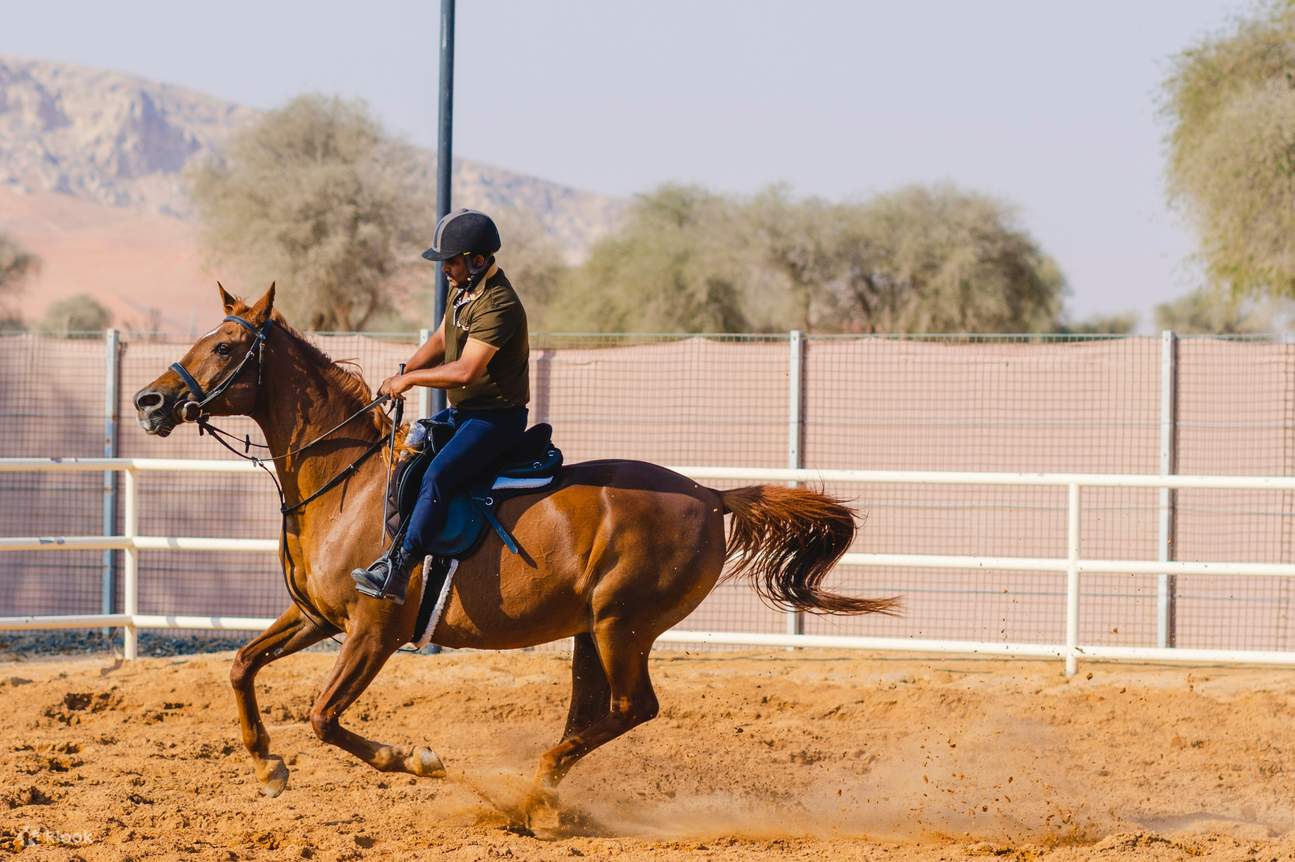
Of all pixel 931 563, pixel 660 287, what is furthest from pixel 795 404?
pixel 660 287

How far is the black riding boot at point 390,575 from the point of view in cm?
611

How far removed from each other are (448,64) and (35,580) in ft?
18.6

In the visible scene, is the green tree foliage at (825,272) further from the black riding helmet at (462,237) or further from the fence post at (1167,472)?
the black riding helmet at (462,237)

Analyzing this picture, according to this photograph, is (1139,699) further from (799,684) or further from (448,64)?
(448,64)

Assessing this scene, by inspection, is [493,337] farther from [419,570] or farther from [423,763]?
[423,763]

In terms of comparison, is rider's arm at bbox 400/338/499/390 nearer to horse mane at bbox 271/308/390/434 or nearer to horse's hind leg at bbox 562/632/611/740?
horse mane at bbox 271/308/390/434

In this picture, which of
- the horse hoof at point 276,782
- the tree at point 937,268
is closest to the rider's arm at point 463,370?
the horse hoof at point 276,782

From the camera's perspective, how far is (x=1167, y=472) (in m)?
10.8

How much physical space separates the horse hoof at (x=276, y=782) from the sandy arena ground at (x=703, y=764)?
0.06 metres

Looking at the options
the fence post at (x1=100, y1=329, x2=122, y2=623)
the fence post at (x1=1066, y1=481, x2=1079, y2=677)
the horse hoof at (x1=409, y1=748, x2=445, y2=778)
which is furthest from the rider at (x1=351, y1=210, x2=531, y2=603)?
the fence post at (x1=100, y1=329, x2=122, y2=623)

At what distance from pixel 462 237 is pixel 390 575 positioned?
1496 millimetres

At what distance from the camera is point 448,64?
10.9 meters

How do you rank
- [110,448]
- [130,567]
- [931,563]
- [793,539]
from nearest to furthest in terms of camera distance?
[793,539]
[931,563]
[130,567]
[110,448]

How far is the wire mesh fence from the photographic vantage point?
10898 millimetres
